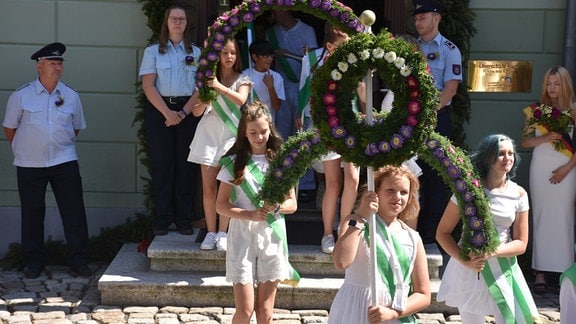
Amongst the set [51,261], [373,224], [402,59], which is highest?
[402,59]

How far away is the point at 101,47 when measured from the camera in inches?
373

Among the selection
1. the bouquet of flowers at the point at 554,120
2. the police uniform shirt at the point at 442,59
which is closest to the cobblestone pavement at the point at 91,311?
the bouquet of flowers at the point at 554,120

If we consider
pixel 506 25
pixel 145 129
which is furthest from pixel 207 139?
pixel 506 25

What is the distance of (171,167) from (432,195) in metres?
2.17

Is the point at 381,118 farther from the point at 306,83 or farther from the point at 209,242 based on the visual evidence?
the point at 306,83

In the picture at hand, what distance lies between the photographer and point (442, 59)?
8.71 metres

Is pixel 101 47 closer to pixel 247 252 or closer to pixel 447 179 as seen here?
pixel 247 252

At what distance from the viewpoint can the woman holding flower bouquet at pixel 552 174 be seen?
860 cm

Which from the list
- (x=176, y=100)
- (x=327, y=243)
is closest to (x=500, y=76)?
(x=327, y=243)

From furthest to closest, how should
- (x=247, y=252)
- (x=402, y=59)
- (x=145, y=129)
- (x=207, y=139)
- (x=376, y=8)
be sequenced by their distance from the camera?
(x=376, y=8), (x=145, y=129), (x=207, y=139), (x=247, y=252), (x=402, y=59)

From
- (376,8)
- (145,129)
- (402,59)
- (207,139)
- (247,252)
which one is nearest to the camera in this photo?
(402,59)

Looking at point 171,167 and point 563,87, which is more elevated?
point 563,87

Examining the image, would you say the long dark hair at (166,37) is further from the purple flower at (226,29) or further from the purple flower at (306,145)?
the purple flower at (306,145)

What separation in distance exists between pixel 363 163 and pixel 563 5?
506cm
